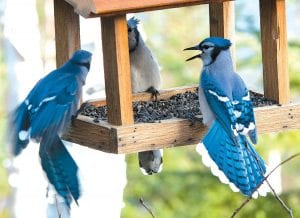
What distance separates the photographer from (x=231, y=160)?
3.67 meters

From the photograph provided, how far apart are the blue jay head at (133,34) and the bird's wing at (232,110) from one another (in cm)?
58

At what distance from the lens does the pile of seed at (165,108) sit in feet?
12.8

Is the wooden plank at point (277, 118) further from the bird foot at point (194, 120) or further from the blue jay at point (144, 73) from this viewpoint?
the blue jay at point (144, 73)

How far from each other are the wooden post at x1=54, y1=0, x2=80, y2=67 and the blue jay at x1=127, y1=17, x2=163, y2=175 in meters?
0.25

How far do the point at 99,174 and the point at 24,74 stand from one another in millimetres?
747

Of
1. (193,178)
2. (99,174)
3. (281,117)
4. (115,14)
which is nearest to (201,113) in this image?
(281,117)

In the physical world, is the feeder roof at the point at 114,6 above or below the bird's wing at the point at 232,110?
above

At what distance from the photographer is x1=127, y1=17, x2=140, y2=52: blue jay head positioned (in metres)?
4.27

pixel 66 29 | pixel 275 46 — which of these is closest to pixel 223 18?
pixel 275 46

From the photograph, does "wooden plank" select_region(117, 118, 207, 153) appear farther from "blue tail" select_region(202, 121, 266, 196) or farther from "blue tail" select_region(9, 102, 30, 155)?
"blue tail" select_region(9, 102, 30, 155)

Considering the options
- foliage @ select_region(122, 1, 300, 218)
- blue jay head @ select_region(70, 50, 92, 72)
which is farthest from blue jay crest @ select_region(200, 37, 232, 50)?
foliage @ select_region(122, 1, 300, 218)

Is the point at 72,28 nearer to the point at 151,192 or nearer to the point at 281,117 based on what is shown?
the point at 281,117

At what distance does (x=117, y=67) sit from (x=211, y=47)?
40 centimetres

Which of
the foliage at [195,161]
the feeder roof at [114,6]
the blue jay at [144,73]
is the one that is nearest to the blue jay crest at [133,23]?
Result: the blue jay at [144,73]
